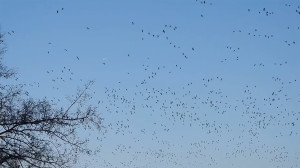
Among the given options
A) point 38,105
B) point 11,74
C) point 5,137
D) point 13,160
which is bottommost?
point 13,160

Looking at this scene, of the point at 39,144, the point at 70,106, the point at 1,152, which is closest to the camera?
the point at 1,152

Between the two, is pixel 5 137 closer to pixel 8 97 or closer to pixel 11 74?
pixel 8 97

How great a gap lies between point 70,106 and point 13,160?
8.44 feet

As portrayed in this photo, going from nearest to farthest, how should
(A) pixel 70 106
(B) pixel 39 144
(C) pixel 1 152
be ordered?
(C) pixel 1 152 < (B) pixel 39 144 < (A) pixel 70 106

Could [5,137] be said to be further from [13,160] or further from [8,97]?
[8,97]

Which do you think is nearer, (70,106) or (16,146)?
(16,146)

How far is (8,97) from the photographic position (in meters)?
13.0

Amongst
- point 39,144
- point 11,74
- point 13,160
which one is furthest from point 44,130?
point 11,74

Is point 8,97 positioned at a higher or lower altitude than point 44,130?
higher

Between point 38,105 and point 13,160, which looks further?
point 38,105

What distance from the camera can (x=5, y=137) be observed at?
39.6ft

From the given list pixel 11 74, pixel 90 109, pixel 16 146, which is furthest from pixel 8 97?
pixel 90 109

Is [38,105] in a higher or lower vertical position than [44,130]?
higher

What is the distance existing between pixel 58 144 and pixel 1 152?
1.97 metres
